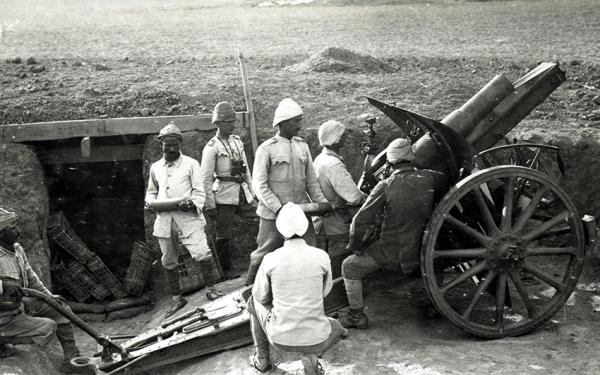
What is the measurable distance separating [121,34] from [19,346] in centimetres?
1531

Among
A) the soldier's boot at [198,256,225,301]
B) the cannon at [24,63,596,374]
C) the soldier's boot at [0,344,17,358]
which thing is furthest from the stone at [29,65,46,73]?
the cannon at [24,63,596,374]

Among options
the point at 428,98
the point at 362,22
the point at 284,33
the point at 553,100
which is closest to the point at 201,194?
the point at 428,98

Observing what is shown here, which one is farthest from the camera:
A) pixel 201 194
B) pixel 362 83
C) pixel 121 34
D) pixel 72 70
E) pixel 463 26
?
pixel 121 34

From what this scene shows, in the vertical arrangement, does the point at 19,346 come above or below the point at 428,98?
below

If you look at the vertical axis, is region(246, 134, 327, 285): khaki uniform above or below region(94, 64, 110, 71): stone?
below

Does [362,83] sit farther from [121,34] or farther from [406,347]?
[121,34]

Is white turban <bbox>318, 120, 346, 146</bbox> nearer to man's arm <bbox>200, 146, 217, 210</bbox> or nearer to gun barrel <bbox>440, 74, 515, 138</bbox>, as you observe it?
gun barrel <bbox>440, 74, 515, 138</bbox>

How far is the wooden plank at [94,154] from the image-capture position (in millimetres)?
8344

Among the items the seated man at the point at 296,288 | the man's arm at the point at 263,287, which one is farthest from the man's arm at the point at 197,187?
the seated man at the point at 296,288

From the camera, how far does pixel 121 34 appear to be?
19.5 m

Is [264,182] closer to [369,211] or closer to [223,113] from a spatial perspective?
[369,211]

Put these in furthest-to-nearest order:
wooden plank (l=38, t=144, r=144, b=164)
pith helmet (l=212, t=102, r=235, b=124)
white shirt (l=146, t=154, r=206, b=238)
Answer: wooden plank (l=38, t=144, r=144, b=164)
pith helmet (l=212, t=102, r=235, b=124)
white shirt (l=146, t=154, r=206, b=238)

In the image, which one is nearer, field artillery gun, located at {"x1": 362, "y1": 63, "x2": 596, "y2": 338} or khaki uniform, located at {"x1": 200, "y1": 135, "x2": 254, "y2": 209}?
field artillery gun, located at {"x1": 362, "y1": 63, "x2": 596, "y2": 338}

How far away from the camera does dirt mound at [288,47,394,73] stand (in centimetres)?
1109
